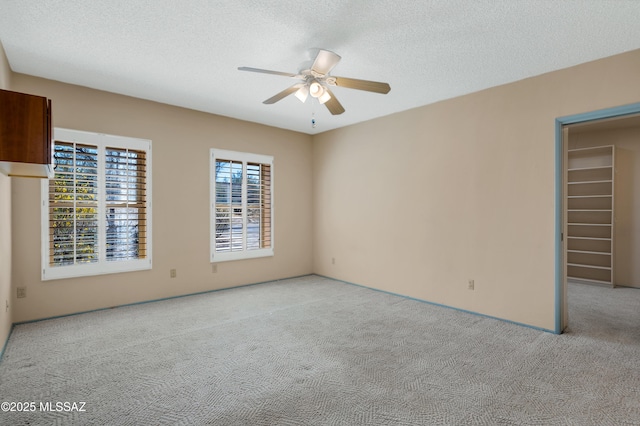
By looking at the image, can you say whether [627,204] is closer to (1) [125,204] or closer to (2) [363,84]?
(2) [363,84]

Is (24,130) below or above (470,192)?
above

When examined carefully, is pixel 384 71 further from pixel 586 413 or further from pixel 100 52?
pixel 586 413

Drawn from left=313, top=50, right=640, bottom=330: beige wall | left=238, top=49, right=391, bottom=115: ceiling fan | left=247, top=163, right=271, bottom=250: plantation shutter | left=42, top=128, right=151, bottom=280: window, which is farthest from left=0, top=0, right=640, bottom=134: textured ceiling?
left=247, top=163, right=271, bottom=250: plantation shutter

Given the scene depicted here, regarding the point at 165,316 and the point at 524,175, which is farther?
the point at 165,316

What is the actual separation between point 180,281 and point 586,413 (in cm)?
454

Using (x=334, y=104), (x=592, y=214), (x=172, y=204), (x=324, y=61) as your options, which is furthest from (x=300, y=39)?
(x=592, y=214)

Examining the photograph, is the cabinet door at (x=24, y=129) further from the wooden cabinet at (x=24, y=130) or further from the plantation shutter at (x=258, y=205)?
the plantation shutter at (x=258, y=205)

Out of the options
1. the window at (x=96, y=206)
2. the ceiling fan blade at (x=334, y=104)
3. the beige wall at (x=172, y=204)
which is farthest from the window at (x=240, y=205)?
the ceiling fan blade at (x=334, y=104)

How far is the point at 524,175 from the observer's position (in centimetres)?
358

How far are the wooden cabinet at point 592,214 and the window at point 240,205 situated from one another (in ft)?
17.5

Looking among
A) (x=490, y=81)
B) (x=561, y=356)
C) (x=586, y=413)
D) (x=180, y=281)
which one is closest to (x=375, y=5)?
(x=490, y=81)

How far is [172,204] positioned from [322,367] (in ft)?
10.5

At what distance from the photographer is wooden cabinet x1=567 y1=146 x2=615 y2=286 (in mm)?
5430

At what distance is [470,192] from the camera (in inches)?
159
